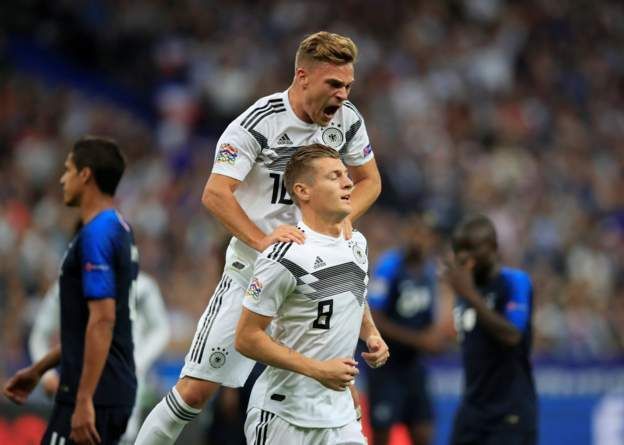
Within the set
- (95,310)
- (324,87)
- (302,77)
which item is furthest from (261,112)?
(95,310)

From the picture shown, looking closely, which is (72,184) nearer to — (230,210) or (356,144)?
(230,210)

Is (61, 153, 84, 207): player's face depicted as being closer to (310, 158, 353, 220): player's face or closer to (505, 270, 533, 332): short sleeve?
(310, 158, 353, 220): player's face

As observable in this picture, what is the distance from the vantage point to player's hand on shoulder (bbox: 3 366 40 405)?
7.46m

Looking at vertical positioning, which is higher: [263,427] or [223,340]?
[223,340]

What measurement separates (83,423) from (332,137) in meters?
2.00

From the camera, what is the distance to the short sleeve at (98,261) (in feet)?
22.3

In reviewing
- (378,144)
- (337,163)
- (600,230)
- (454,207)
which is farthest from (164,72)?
(337,163)

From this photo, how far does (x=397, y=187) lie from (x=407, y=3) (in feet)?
16.7

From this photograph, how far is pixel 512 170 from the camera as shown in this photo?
18.6m

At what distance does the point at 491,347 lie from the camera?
8.76m

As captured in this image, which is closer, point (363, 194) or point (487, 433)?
point (363, 194)

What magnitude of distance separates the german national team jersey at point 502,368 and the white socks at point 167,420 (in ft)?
8.65

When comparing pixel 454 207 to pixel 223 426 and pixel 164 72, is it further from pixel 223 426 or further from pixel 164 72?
pixel 223 426

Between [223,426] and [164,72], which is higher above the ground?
[164,72]
